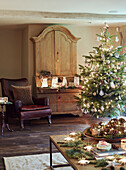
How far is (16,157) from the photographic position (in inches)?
168

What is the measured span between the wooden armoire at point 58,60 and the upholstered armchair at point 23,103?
0.58 m

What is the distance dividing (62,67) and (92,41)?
130cm

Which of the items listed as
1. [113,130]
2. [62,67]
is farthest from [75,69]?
[113,130]

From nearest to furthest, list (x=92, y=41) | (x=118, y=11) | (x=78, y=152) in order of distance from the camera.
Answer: (x=78, y=152) < (x=118, y=11) < (x=92, y=41)

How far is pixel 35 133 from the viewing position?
579cm

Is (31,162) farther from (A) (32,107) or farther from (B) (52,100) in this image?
(B) (52,100)

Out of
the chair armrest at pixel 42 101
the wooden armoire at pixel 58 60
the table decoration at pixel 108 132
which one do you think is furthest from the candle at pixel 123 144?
the wooden armoire at pixel 58 60

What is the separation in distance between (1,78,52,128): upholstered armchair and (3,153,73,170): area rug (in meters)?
2.00

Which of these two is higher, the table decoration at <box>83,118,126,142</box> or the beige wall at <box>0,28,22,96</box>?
the beige wall at <box>0,28,22,96</box>

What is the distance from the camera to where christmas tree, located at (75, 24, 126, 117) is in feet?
15.9

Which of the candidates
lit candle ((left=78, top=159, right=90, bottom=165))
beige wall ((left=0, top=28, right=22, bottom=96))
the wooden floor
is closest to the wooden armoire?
the wooden floor

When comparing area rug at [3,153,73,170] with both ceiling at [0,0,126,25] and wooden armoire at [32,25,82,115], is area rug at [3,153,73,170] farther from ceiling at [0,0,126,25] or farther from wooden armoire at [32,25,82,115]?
wooden armoire at [32,25,82,115]

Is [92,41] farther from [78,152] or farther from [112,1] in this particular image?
[78,152]

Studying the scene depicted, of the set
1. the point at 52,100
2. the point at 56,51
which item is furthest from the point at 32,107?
the point at 56,51
